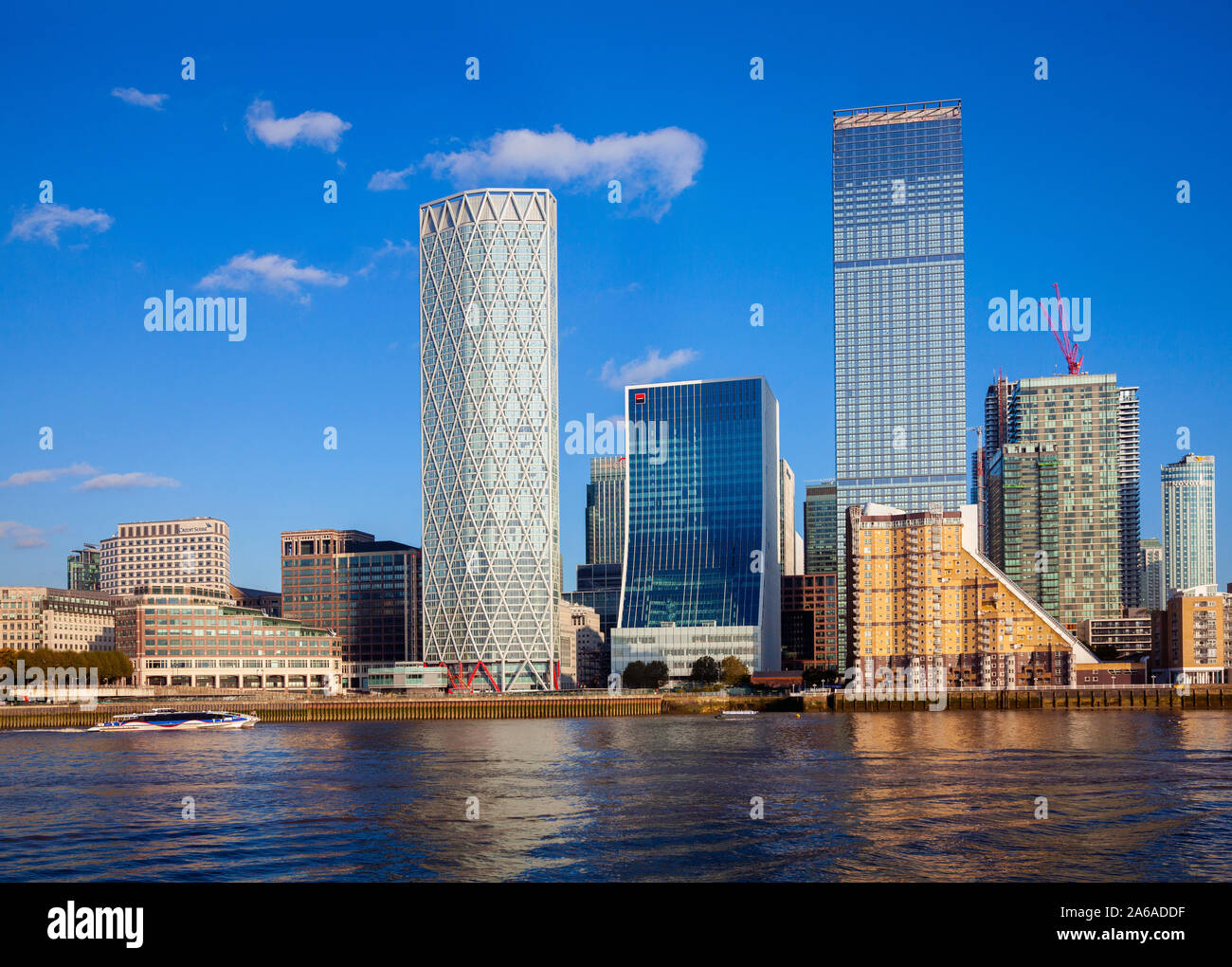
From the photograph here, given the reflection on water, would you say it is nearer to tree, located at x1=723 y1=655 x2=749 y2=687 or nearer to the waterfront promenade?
the waterfront promenade

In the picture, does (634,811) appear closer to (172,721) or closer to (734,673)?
(172,721)

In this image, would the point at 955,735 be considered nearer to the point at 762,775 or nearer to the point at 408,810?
the point at 762,775

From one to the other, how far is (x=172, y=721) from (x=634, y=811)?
82.7m

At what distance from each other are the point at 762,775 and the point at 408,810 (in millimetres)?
19347

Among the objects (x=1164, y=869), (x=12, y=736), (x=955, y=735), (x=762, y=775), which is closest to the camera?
(x=1164, y=869)

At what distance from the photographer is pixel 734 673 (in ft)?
644

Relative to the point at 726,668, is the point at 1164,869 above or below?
above

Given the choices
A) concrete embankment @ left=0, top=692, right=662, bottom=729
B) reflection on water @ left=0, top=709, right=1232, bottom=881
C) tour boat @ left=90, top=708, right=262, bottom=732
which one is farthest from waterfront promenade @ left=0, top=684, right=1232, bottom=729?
reflection on water @ left=0, top=709, right=1232, bottom=881

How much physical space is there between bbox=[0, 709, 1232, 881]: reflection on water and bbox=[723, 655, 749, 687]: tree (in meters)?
115

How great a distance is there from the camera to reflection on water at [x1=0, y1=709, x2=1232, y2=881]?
30.8 m
